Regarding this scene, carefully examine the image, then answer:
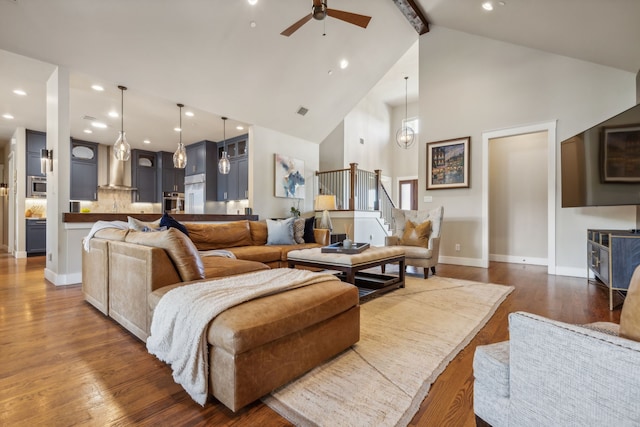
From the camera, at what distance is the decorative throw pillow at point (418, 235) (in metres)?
4.62

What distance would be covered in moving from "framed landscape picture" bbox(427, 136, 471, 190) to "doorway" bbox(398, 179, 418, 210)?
4219 mm

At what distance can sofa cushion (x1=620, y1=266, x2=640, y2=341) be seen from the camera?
76cm

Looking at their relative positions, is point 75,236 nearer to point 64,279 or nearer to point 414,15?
point 64,279

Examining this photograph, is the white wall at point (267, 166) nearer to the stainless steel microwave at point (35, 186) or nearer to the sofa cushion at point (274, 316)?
the sofa cushion at point (274, 316)

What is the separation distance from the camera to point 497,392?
946 millimetres

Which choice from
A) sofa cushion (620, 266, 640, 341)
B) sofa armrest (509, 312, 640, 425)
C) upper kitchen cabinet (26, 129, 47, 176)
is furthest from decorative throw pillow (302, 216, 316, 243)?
upper kitchen cabinet (26, 129, 47, 176)

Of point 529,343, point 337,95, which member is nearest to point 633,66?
point 337,95

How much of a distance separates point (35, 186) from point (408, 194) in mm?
10002

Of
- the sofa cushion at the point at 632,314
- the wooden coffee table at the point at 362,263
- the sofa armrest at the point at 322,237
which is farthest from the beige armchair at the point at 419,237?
the sofa cushion at the point at 632,314

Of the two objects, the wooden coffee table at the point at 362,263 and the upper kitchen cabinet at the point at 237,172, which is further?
the upper kitchen cabinet at the point at 237,172

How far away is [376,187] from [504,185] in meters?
2.89

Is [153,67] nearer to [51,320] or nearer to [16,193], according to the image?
[51,320]

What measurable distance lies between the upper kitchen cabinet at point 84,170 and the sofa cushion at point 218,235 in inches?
228

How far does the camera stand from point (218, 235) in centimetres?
407
